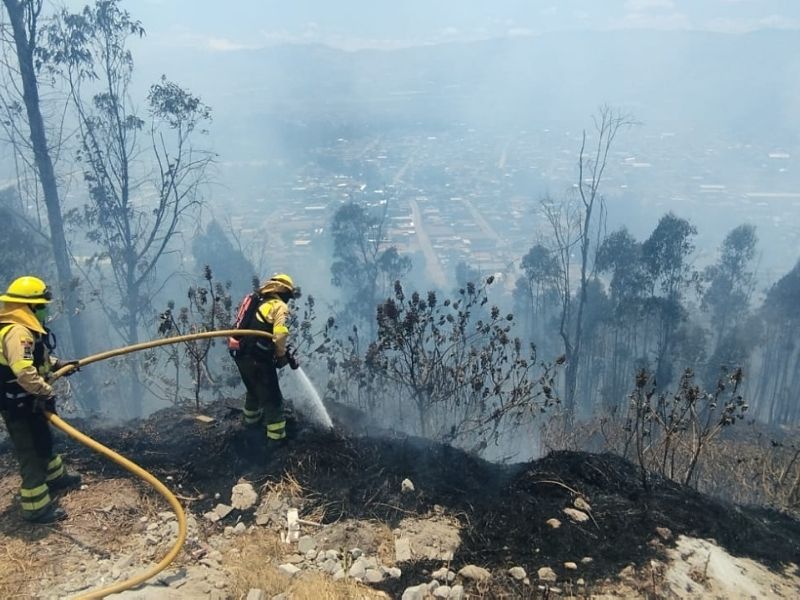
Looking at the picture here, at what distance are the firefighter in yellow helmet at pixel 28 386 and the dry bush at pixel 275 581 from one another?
1620mm

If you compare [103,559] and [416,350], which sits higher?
[416,350]

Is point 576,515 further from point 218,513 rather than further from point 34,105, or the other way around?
point 34,105

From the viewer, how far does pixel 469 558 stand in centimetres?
449

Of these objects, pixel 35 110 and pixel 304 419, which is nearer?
pixel 304 419

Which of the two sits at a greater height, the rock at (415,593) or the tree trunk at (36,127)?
→ the tree trunk at (36,127)

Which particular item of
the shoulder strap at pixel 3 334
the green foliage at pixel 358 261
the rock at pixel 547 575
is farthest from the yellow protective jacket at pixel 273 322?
the green foliage at pixel 358 261

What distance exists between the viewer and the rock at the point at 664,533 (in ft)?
14.9

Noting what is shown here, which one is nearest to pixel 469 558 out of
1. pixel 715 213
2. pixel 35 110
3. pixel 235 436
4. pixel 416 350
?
pixel 235 436

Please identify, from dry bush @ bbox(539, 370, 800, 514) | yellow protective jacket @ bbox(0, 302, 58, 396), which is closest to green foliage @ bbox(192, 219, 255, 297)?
dry bush @ bbox(539, 370, 800, 514)

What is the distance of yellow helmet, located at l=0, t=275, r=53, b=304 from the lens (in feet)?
14.6

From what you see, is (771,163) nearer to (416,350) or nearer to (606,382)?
(606,382)

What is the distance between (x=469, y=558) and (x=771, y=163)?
421 ft

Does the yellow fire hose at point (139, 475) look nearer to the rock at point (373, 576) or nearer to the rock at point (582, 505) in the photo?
the rock at point (373, 576)

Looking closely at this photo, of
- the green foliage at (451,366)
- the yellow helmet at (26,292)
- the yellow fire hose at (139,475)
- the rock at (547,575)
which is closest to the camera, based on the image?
the yellow fire hose at (139,475)
